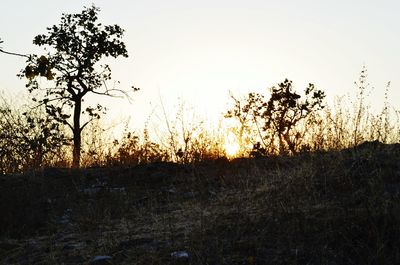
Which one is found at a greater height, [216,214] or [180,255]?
[216,214]

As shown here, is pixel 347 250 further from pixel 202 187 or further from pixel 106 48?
pixel 106 48

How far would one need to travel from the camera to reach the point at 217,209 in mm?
5000

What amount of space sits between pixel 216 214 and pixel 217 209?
10.3 inches

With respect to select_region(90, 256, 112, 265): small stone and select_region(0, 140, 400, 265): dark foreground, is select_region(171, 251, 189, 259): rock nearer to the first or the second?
select_region(0, 140, 400, 265): dark foreground

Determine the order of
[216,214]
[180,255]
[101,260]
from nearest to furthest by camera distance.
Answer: [180,255]
[101,260]
[216,214]

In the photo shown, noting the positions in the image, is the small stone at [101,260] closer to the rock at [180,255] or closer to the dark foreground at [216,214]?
the dark foreground at [216,214]

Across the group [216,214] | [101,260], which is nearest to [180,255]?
[101,260]

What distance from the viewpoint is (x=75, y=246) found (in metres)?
4.34

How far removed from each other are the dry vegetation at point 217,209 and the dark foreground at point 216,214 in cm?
1

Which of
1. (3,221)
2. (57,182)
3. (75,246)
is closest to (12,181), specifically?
(57,182)

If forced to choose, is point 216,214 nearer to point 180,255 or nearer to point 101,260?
point 180,255

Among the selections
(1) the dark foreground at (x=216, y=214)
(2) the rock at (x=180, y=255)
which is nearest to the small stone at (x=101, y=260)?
(1) the dark foreground at (x=216, y=214)

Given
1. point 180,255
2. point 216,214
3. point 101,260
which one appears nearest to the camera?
point 180,255

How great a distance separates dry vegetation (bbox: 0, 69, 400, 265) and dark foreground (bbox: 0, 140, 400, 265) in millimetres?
12
